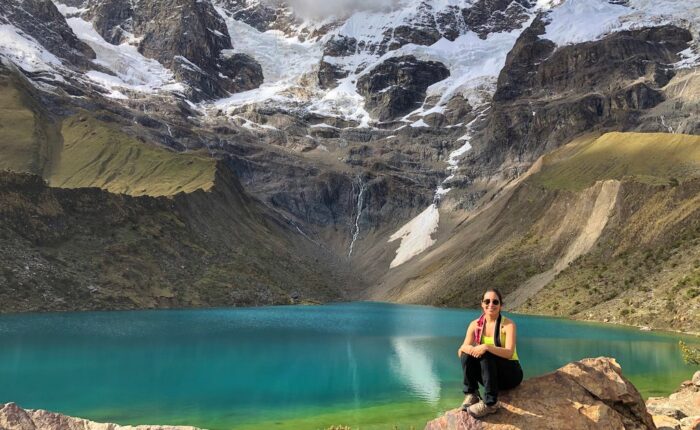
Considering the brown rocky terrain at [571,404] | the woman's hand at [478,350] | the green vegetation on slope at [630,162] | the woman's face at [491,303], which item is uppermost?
the green vegetation on slope at [630,162]

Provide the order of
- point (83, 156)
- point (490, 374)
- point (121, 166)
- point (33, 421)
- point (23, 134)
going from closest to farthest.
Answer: point (490, 374)
point (33, 421)
point (23, 134)
point (121, 166)
point (83, 156)

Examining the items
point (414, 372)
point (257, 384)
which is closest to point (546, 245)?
point (414, 372)

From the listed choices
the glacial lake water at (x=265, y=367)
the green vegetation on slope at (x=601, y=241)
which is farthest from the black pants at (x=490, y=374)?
the green vegetation on slope at (x=601, y=241)

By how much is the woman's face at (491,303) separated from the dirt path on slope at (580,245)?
94942 millimetres

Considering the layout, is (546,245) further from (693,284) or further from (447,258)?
(693,284)

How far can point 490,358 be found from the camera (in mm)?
11016

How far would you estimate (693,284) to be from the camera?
6912 cm

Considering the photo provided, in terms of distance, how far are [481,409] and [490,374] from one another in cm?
68

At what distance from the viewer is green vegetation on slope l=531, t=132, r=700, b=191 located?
115 m

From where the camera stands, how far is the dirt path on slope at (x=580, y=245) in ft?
341

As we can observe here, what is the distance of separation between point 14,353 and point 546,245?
93224 millimetres

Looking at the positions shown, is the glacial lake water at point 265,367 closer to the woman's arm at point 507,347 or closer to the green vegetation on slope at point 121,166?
the woman's arm at point 507,347

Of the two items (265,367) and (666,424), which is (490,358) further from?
(265,367)

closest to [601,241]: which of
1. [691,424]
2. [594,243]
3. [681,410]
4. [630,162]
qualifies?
[594,243]
